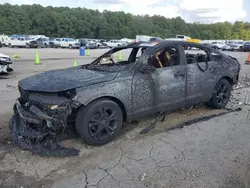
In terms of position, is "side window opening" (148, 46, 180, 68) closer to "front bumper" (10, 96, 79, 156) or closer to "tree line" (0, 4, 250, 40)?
"front bumper" (10, 96, 79, 156)

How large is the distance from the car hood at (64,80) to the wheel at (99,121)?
34 cm

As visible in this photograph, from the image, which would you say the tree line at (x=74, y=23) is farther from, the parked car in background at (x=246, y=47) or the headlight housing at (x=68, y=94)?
the headlight housing at (x=68, y=94)

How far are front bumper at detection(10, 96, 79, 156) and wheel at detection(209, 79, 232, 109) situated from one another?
338 cm

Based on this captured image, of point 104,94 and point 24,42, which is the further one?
point 24,42

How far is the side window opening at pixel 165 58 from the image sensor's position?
16.0 feet

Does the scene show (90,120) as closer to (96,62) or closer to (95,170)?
(95,170)

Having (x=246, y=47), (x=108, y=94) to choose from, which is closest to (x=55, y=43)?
(x=246, y=47)

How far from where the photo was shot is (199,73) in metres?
5.41

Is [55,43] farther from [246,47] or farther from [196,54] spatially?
[196,54]

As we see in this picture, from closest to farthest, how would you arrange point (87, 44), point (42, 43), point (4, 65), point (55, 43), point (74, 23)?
1. point (4, 65)
2. point (42, 43)
3. point (87, 44)
4. point (55, 43)
5. point (74, 23)

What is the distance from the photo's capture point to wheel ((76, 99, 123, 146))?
12.9 feet

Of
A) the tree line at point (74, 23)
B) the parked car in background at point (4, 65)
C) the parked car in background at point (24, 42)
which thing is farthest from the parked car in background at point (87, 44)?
the tree line at point (74, 23)

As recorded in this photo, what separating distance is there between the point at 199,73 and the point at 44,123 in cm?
316

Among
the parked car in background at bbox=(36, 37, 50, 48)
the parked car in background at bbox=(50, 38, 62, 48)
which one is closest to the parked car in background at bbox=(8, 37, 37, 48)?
the parked car in background at bbox=(36, 37, 50, 48)
